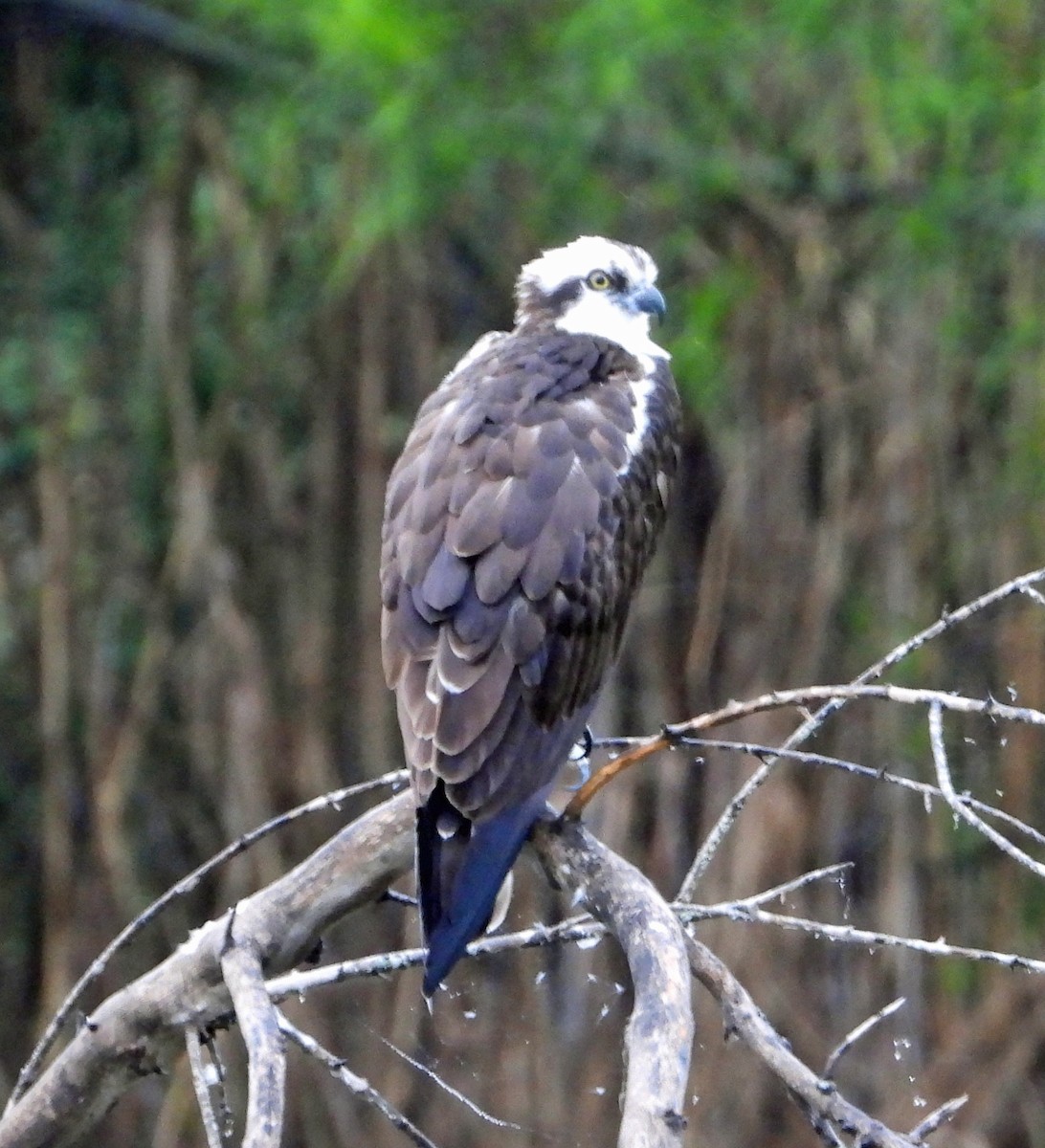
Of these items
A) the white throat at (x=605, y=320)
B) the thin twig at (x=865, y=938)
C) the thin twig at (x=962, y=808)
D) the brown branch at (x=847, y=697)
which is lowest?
the thin twig at (x=865, y=938)

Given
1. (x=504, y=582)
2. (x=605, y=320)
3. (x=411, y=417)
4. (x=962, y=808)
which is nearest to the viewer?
(x=962, y=808)

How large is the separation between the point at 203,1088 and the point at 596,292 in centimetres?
206

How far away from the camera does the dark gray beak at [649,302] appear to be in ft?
11.9

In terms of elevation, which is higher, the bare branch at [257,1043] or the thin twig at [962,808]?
the thin twig at [962,808]

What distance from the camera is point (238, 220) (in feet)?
17.0

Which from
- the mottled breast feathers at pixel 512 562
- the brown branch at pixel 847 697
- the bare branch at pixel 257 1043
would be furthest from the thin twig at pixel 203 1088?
the brown branch at pixel 847 697

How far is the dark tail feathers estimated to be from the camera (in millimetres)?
2422

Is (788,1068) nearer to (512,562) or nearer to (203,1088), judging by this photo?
(203,1088)

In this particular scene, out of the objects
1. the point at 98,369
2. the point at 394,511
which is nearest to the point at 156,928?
the point at 98,369

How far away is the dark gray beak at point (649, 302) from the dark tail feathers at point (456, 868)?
1321mm

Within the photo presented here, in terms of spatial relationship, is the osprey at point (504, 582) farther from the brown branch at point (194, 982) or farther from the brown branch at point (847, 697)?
the brown branch at point (847, 697)

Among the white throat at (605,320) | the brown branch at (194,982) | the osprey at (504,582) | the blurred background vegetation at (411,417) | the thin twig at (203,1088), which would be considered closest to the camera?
the thin twig at (203,1088)

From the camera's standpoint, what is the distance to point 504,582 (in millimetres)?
2713

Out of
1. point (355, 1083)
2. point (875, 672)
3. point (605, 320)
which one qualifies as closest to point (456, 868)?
point (355, 1083)
